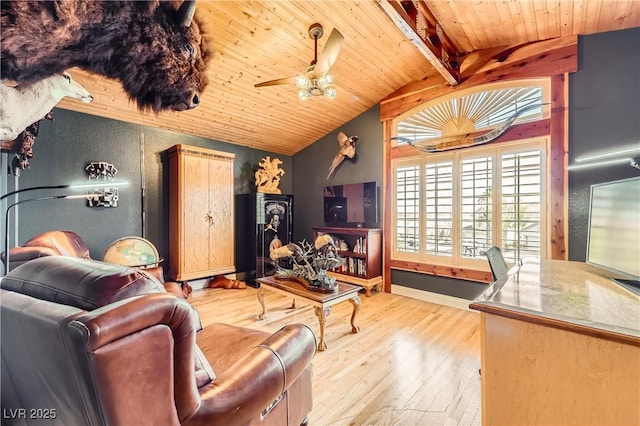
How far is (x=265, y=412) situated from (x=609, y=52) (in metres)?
4.33

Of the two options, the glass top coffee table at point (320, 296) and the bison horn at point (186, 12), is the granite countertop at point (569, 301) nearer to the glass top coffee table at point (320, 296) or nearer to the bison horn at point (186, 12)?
the glass top coffee table at point (320, 296)

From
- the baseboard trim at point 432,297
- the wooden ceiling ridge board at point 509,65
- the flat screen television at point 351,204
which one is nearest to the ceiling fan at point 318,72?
the wooden ceiling ridge board at point 509,65

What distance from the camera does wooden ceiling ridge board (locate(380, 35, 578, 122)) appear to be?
118 inches

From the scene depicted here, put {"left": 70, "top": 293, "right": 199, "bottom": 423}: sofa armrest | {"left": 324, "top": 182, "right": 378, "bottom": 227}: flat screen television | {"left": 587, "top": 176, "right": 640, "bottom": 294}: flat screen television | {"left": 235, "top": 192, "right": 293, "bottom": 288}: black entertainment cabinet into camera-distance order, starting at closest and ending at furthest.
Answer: {"left": 70, "top": 293, "right": 199, "bottom": 423}: sofa armrest → {"left": 587, "top": 176, "right": 640, "bottom": 294}: flat screen television → {"left": 324, "top": 182, "right": 378, "bottom": 227}: flat screen television → {"left": 235, "top": 192, "right": 293, "bottom": 288}: black entertainment cabinet

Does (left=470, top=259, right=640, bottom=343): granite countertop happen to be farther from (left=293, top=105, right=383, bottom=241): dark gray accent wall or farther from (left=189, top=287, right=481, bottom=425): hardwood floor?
(left=293, top=105, right=383, bottom=241): dark gray accent wall

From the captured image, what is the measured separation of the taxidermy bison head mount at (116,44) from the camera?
3.64 ft

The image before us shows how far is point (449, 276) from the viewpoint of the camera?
146 inches

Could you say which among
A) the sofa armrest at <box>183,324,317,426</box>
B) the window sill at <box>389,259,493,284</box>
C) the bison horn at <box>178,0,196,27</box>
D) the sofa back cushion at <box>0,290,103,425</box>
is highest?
the bison horn at <box>178,0,196,27</box>

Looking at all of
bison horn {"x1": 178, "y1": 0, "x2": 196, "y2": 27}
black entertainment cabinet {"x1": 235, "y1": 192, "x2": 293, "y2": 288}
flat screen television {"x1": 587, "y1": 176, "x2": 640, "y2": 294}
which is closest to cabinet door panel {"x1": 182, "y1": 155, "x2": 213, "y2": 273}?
black entertainment cabinet {"x1": 235, "y1": 192, "x2": 293, "y2": 288}

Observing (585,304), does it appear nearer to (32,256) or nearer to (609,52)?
(609,52)

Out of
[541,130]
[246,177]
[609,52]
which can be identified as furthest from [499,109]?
[246,177]

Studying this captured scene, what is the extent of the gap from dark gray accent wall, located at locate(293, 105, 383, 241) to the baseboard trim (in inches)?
43.6

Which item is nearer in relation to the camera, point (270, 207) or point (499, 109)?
point (499, 109)

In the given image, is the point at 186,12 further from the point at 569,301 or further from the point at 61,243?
the point at 61,243
